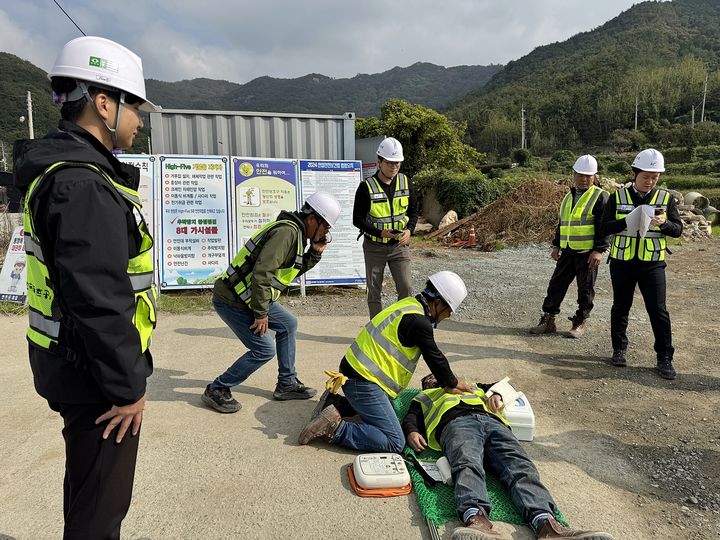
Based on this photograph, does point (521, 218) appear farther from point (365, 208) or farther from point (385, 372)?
point (385, 372)

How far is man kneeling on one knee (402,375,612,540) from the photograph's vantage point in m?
2.57

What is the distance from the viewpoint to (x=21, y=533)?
101 inches

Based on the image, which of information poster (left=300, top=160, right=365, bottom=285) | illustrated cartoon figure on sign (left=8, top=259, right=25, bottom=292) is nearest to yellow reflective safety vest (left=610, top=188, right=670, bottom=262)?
information poster (left=300, top=160, right=365, bottom=285)

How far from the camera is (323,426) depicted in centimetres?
342

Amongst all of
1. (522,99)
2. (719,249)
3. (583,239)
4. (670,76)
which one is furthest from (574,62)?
(583,239)

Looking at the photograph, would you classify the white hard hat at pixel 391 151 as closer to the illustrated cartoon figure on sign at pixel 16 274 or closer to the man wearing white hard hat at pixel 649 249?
the man wearing white hard hat at pixel 649 249

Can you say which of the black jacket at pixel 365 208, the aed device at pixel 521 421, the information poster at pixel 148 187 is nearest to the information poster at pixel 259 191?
the information poster at pixel 148 187

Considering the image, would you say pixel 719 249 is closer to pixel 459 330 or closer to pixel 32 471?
pixel 459 330

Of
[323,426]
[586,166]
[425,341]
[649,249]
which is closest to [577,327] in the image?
[649,249]

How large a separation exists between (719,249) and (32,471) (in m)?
15.6

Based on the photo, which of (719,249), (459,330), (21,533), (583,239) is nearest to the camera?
(21,533)

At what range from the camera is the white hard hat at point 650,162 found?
4870 mm

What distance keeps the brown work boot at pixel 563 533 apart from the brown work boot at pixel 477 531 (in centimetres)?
20

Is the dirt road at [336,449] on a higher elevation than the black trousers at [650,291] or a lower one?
lower
